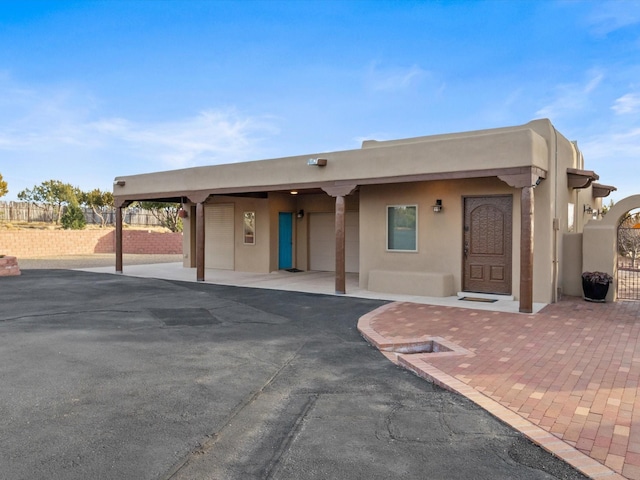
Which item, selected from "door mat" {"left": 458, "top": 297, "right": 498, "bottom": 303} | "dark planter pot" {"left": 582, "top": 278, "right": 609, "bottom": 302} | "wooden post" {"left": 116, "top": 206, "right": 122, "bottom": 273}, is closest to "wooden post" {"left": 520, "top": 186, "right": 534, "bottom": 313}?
"door mat" {"left": 458, "top": 297, "right": 498, "bottom": 303}

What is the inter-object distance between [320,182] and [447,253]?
3569 millimetres

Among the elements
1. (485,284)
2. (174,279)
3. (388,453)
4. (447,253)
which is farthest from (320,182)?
(388,453)

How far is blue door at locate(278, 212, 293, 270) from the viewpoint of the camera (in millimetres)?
17250

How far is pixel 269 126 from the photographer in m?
30.2

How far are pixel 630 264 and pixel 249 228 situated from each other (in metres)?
14.7

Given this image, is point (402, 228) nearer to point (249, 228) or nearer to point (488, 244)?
point (488, 244)

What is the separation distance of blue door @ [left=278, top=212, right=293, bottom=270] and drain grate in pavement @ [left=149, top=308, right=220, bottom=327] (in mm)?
8161

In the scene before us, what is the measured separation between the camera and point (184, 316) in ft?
27.9

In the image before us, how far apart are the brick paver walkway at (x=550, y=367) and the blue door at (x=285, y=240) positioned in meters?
8.61

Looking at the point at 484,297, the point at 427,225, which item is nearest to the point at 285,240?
the point at 427,225

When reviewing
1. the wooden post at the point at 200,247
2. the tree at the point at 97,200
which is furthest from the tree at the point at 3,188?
the wooden post at the point at 200,247

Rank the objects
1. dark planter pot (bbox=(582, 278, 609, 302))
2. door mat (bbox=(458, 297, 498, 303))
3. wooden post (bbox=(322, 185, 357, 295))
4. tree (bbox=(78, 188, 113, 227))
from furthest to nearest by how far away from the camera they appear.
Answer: tree (bbox=(78, 188, 113, 227)) < wooden post (bbox=(322, 185, 357, 295)) < door mat (bbox=(458, 297, 498, 303)) < dark planter pot (bbox=(582, 278, 609, 302))

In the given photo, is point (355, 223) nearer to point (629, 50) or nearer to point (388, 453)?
point (629, 50)

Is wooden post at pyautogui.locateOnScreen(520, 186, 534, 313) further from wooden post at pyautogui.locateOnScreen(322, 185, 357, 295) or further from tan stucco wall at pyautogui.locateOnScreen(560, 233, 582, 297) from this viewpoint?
wooden post at pyautogui.locateOnScreen(322, 185, 357, 295)
